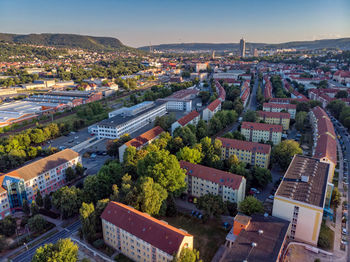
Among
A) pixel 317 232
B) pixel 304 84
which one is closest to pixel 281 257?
pixel 317 232

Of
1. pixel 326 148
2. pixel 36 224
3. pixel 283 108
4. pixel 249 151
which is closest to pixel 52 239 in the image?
pixel 36 224

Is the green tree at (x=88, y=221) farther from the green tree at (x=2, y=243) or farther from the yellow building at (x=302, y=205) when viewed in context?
the yellow building at (x=302, y=205)

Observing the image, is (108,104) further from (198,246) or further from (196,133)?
(198,246)

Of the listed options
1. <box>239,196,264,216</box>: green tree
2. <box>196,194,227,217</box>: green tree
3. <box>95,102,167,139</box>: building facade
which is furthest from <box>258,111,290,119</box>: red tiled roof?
<box>196,194,227,217</box>: green tree

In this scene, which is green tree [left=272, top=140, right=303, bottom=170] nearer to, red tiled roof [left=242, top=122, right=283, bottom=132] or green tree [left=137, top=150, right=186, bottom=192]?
red tiled roof [left=242, top=122, right=283, bottom=132]

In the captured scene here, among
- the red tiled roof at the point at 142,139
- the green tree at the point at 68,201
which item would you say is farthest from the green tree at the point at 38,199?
the red tiled roof at the point at 142,139

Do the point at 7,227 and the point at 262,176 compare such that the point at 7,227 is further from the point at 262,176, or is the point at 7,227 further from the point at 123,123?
the point at 123,123

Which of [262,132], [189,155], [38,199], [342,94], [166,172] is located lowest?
[38,199]
